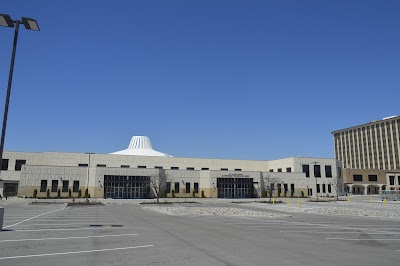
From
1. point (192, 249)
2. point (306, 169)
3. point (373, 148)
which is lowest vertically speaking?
point (192, 249)

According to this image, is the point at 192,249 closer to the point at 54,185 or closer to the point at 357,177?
the point at 54,185

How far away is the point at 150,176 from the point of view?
2498 inches

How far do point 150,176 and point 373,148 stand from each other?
439 ft

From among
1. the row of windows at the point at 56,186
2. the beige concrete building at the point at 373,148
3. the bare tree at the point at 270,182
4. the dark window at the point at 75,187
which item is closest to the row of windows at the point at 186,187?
the bare tree at the point at 270,182

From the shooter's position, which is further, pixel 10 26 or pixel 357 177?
pixel 357 177

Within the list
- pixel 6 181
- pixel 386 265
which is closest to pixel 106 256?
→ pixel 386 265

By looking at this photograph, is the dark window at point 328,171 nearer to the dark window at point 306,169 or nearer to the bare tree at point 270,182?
the dark window at point 306,169

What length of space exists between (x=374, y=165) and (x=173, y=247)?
171 m

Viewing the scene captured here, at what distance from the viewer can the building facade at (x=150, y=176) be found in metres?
58.5

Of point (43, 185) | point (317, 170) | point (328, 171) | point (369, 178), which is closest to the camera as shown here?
point (43, 185)

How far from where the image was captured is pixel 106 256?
8797 millimetres

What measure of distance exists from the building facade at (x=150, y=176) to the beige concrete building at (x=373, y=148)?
36.3 metres

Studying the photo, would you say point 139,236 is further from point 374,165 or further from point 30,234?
point 374,165

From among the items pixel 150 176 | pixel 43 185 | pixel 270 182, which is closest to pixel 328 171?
pixel 270 182
